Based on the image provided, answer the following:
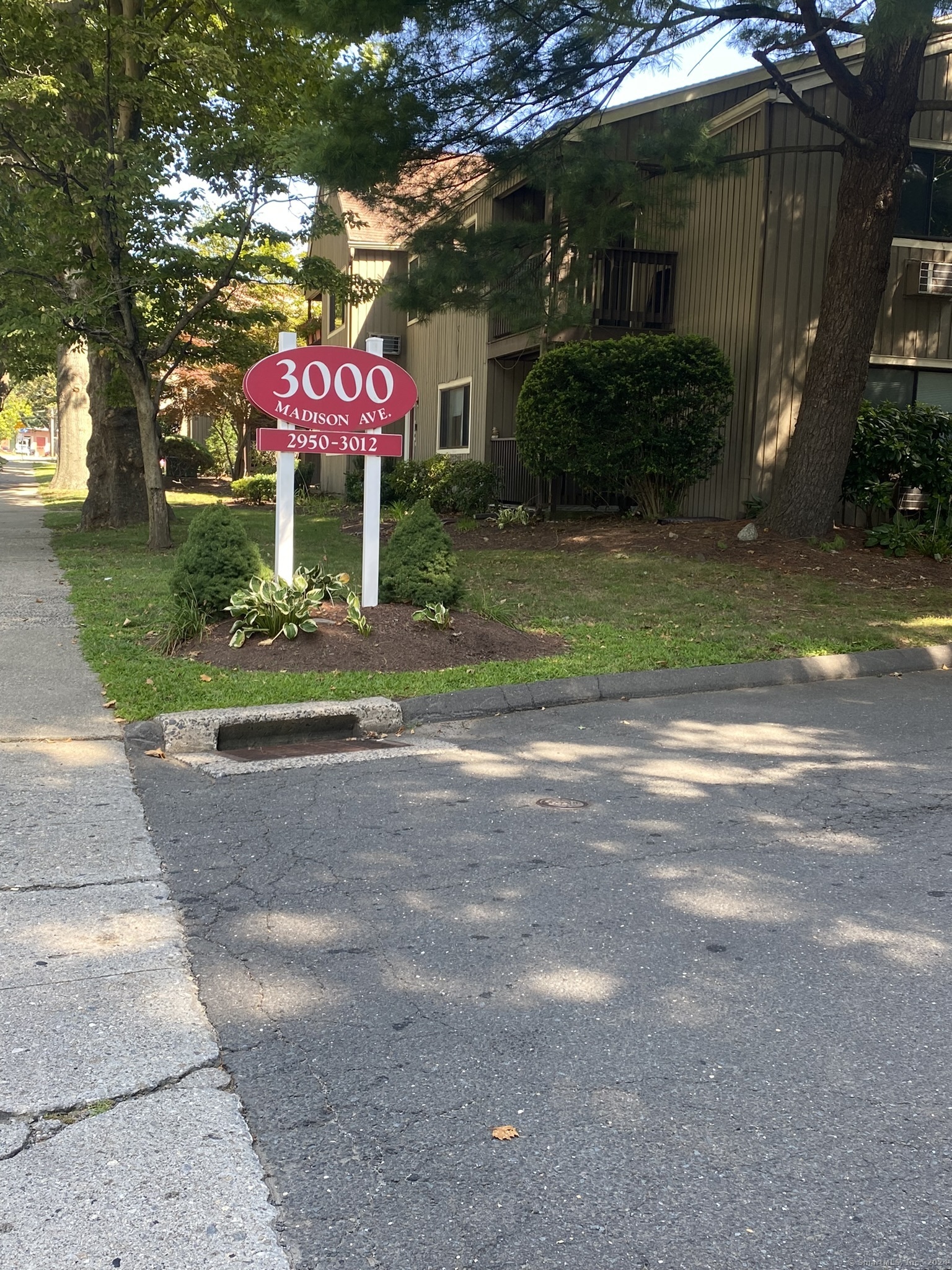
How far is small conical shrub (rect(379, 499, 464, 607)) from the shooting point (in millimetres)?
9539

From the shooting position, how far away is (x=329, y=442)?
9.23 meters

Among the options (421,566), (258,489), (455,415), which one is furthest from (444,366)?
(421,566)

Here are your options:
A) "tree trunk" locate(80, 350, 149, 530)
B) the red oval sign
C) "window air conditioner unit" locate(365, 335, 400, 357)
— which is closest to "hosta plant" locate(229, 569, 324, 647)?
the red oval sign

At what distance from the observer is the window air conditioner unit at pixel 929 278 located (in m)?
16.3

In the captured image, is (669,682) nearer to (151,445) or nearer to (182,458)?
(151,445)

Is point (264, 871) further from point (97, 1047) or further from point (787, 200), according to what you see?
point (787, 200)

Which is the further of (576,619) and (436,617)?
(576,619)

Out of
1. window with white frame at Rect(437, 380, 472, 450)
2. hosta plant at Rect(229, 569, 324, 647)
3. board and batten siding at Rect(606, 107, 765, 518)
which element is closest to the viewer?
hosta plant at Rect(229, 569, 324, 647)

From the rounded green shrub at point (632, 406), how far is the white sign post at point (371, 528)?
244 inches

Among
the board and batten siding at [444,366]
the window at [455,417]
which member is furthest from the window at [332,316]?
the window at [455,417]

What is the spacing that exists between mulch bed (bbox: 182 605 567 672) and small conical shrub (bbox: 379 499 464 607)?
0.18 metres

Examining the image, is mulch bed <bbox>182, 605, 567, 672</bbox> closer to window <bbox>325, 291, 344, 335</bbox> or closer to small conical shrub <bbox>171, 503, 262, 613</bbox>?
small conical shrub <bbox>171, 503, 262, 613</bbox>

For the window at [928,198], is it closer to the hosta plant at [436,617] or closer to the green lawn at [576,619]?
the green lawn at [576,619]

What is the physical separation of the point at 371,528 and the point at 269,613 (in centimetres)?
131
